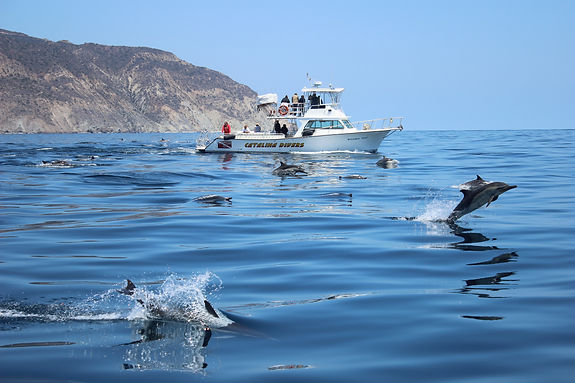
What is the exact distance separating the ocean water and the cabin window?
2755 cm

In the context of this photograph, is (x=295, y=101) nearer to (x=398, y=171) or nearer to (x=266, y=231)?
(x=398, y=171)

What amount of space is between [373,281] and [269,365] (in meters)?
3.80

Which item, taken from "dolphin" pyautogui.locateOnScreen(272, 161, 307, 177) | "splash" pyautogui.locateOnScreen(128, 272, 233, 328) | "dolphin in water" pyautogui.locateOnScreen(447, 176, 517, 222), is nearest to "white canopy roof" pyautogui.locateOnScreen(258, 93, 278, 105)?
"dolphin" pyautogui.locateOnScreen(272, 161, 307, 177)

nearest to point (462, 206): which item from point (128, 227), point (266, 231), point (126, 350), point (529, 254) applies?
point (529, 254)

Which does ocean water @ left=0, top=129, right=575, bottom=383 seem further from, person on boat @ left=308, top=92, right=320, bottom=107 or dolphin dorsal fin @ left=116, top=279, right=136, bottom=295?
person on boat @ left=308, top=92, right=320, bottom=107

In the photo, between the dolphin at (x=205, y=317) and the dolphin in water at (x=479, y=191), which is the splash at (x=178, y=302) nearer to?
the dolphin at (x=205, y=317)

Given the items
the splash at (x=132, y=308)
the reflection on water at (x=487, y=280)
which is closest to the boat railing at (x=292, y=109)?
the reflection on water at (x=487, y=280)

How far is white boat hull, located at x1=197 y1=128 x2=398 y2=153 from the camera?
47000mm

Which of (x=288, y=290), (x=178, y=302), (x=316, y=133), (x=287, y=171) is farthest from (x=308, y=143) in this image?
(x=178, y=302)

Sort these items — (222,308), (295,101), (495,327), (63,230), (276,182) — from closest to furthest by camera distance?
(495,327) → (222,308) → (63,230) → (276,182) → (295,101)

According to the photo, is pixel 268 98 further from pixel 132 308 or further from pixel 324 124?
pixel 132 308

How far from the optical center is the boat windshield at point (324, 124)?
156 ft

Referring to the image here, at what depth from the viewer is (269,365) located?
20.4 ft

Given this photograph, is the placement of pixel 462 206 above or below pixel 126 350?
above
